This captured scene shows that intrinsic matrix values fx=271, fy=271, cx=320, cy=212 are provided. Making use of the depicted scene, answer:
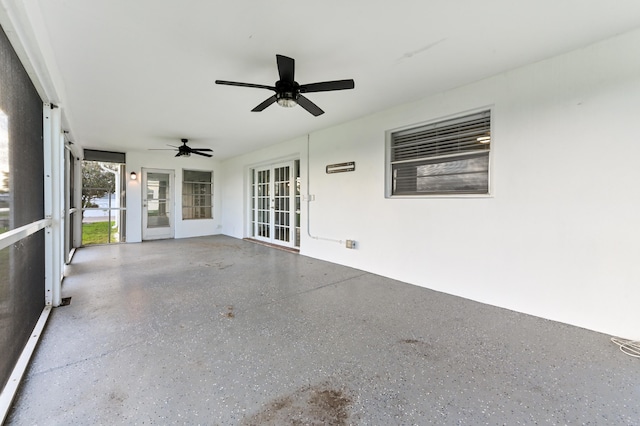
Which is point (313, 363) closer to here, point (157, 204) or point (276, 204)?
point (276, 204)

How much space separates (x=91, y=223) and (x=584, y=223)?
44.1 feet

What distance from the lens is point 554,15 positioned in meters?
1.95

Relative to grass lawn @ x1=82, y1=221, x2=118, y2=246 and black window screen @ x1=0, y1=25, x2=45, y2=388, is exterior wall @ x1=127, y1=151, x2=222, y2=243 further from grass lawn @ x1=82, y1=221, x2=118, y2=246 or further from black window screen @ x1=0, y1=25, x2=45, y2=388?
black window screen @ x1=0, y1=25, x2=45, y2=388

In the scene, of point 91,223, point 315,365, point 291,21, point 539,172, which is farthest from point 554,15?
point 91,223

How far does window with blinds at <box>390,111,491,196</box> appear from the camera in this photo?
304 centimetres

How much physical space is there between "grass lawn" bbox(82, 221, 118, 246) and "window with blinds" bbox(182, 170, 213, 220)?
6.07ft

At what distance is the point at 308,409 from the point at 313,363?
0.41 m

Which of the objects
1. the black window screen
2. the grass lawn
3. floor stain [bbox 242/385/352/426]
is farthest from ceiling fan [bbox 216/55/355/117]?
the grass lawn

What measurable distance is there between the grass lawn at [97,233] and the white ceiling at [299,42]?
4.79 meters

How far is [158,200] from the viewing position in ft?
24.3

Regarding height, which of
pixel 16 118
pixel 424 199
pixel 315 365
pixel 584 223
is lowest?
pixel 315 365

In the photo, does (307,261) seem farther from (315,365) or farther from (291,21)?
(291,21)

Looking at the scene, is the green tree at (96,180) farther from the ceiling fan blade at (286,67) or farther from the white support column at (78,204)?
the ceiling fan blade at (286,67)

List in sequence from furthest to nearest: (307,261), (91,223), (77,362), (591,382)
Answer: (91,223), (307,261), (77,362), (591,382)
